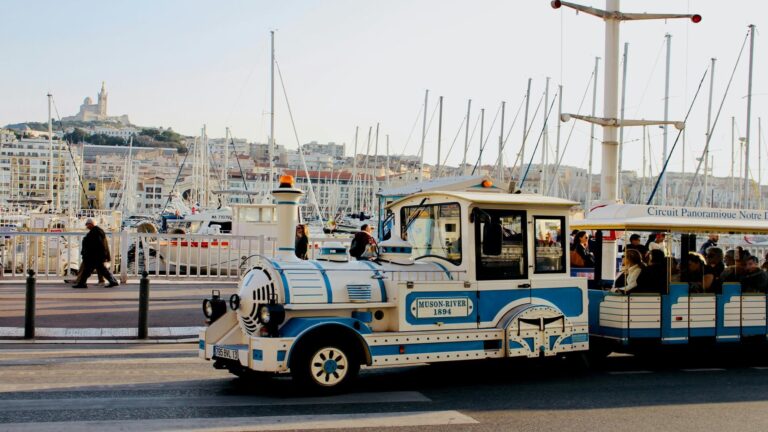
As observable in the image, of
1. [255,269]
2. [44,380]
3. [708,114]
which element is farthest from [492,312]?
[708,114]

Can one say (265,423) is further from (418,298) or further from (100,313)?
(100,313)

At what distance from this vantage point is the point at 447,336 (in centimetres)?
974

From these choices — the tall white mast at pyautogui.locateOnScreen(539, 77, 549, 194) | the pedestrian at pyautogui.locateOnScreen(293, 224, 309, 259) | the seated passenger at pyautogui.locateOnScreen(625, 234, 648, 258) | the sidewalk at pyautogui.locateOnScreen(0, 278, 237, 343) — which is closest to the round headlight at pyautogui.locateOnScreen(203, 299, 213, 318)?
the sidewalk at pyautogui.locateOnScreen(0, 278, 237, 343)

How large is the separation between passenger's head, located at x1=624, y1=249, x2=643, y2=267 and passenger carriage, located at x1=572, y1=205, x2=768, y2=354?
1.06 feet

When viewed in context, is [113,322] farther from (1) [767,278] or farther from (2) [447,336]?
(1) [767,278]

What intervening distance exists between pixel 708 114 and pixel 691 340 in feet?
96.7

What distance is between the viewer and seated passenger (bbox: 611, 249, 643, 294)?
1183 centimetres

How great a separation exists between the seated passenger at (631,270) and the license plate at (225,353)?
5.67 meters

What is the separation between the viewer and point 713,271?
12.9 m

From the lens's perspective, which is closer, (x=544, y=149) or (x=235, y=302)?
(x=235, y=302)

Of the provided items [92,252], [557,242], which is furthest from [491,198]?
[92,252]

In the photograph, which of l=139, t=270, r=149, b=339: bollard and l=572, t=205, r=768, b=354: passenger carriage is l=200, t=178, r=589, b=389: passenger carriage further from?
l=139, t=270, r=149, b=339: bollard

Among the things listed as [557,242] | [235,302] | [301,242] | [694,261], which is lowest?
[235,302]

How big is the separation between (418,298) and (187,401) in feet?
9.26
